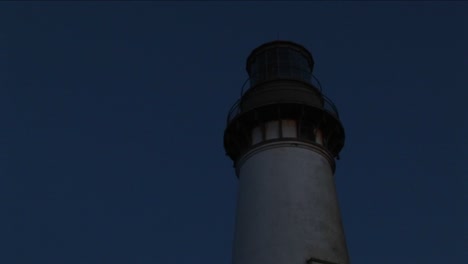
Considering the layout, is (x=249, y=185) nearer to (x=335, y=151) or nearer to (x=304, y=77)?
(x=335, y=151)

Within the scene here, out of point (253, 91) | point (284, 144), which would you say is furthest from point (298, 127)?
point (253, 91)

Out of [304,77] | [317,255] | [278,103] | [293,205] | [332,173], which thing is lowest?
[317,255]

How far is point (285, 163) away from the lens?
66.3ft

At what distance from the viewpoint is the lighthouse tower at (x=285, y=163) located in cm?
1850

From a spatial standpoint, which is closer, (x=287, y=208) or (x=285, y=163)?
Answer: (x=287, y=208)

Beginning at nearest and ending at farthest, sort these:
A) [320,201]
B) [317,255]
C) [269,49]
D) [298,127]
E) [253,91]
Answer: [317,255]
[320,201]
[298,127]
[253,91]
[269,49]

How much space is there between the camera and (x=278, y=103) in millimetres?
21344

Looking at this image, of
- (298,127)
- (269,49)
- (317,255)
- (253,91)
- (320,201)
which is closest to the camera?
(317,255)

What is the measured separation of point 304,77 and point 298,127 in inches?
124

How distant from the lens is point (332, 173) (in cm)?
2158

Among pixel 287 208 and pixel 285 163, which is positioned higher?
pixel 285 163

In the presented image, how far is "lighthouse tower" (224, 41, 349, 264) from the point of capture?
18500 millimetres

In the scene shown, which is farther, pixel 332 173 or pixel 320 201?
pixel 332 173

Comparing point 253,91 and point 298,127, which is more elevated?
point 253,91
